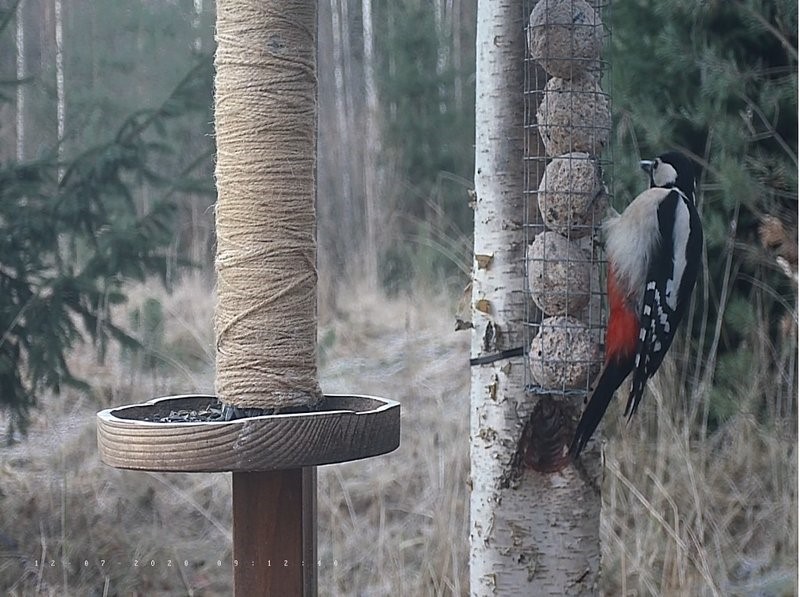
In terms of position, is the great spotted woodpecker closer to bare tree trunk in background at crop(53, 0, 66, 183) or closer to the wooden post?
the wooden post

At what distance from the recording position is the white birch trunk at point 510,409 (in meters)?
1.63

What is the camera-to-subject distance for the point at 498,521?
168 centimetres

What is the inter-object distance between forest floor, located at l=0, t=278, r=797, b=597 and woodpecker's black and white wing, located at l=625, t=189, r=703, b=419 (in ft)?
2.52

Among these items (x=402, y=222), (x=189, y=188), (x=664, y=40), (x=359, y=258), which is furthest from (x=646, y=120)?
(x=402, y=222)

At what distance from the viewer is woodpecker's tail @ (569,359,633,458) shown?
1493mm

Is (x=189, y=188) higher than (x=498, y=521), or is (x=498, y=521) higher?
(x=189, y=188)

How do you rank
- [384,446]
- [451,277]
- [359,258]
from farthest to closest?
[359,258] < [451,277] < [384,446]

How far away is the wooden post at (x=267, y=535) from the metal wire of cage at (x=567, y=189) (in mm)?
511

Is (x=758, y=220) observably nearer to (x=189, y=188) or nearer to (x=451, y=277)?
(x=189, y=188)

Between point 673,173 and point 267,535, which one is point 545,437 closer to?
point 673,173

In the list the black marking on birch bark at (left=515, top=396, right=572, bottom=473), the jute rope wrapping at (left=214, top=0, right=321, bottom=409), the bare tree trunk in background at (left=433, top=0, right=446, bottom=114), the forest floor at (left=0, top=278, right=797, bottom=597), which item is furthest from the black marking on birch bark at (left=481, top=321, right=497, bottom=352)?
the bare tree trunk in background at (left=433, top=0, right=446, bottom=114)

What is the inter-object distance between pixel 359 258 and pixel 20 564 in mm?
3124

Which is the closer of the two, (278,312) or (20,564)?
(278,312)

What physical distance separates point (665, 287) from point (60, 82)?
3.29 m
